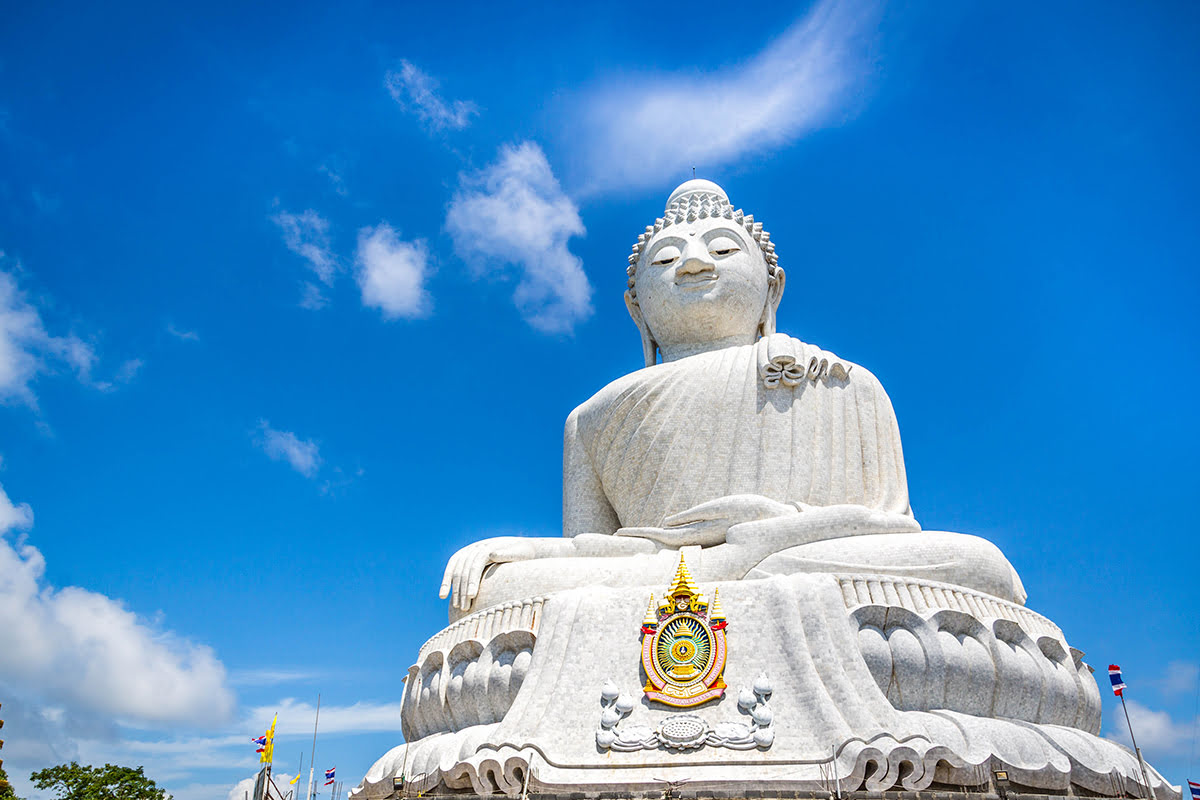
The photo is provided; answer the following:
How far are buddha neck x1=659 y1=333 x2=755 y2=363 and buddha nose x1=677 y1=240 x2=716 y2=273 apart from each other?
34.7 inches

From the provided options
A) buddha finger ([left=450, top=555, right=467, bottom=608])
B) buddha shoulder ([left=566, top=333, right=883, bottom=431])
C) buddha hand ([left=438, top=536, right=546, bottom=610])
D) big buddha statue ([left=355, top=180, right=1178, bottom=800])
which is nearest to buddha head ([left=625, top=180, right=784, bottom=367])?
buddha shoulder ([left=566, top=333, right=883, bottom=431])

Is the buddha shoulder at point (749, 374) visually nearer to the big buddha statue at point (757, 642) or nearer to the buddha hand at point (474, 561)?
the big buddha statue at point (757, 642)

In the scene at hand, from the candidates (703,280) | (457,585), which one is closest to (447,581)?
(457,585)

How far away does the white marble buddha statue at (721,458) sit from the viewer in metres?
7.81

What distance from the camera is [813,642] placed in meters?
6.78

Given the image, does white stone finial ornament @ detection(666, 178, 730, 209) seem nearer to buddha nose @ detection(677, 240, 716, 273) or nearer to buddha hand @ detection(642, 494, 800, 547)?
buddha nose @ detection(677, 240, 716, 273)

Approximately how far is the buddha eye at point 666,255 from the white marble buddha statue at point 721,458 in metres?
0.02

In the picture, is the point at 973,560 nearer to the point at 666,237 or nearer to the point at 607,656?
the point at 607,656

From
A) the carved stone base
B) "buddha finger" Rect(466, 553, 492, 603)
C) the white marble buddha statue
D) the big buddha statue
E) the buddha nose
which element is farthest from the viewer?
the buddha nose

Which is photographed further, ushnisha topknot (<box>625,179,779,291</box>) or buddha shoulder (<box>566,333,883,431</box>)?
ushnisha topknot (<box>625,179,779,291</box>)

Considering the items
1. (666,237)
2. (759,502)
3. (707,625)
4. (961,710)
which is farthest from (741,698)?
(666,237)

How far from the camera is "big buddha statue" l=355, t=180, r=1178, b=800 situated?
630 centimetres

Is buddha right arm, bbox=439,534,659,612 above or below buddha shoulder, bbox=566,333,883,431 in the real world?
below

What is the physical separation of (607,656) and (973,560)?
2998mm
